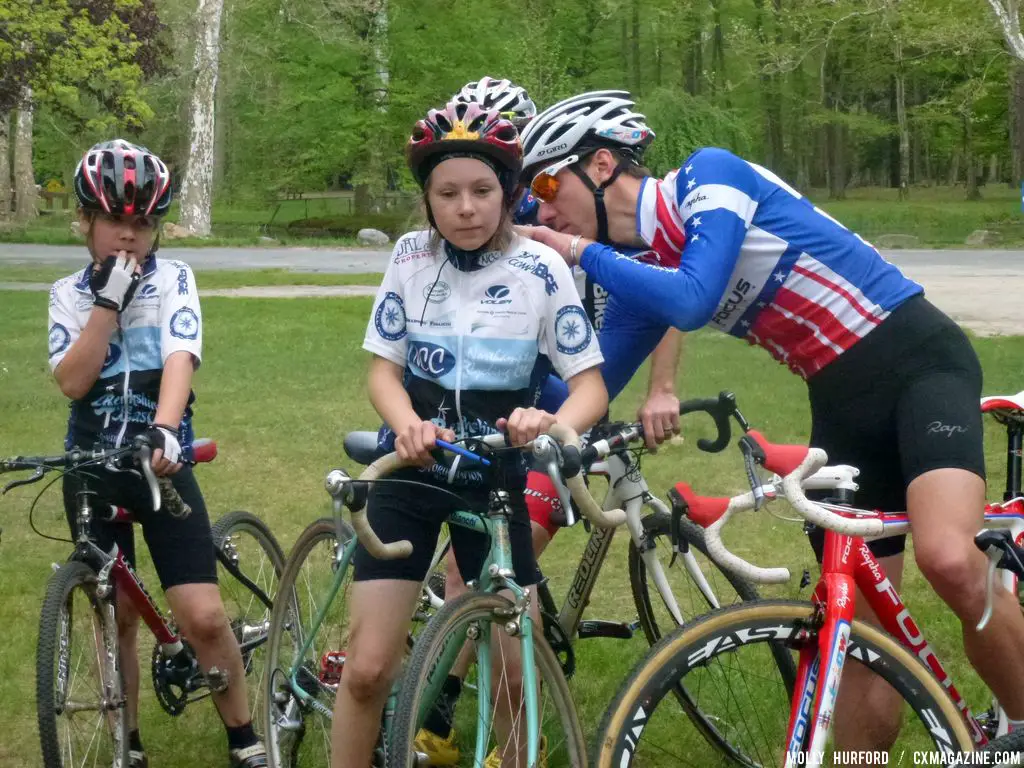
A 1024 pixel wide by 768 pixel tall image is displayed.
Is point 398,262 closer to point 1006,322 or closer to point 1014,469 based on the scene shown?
point 1014,469

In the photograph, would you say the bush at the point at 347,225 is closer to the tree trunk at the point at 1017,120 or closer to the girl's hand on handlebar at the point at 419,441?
the tree trunk at the point at 1017,120

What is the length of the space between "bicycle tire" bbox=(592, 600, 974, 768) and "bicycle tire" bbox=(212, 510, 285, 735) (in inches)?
90.7

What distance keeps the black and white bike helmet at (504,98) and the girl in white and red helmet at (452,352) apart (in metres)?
0.68

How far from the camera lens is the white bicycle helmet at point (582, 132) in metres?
3.88

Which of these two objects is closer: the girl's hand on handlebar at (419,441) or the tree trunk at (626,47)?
the girl's hand on handlebar at (419,441)

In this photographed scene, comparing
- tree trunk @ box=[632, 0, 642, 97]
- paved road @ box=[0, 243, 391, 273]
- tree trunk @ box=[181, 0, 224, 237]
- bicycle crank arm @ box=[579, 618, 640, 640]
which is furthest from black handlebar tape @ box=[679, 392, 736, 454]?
tree trunk @ box=[632, 0, 642, 97]

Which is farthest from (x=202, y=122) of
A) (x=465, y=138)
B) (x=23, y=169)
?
(x=465, y=138)

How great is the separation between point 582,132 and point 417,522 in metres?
1.24

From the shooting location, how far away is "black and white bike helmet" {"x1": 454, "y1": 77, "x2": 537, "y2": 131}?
4.29 metres

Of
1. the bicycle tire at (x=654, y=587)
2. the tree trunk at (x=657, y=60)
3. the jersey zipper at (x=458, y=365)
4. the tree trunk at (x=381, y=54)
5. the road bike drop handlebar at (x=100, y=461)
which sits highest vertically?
the tree trunk at (x=657, y=60)

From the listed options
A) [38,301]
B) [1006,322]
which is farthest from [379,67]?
[1006,322]

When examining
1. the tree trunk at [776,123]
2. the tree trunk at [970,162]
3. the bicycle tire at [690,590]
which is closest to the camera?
the bicycle tire at [690,590]

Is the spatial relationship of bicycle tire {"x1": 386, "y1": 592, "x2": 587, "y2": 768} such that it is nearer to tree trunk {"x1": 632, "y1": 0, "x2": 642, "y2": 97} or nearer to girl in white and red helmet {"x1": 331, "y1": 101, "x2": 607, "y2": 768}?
girl in white and red helmet {"x1": 331, "y1": 101, "x2": 607, "y2": 768}

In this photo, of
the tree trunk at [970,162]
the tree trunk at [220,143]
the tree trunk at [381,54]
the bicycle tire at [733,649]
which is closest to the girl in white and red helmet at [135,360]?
the bicycle tire at [733,649]
